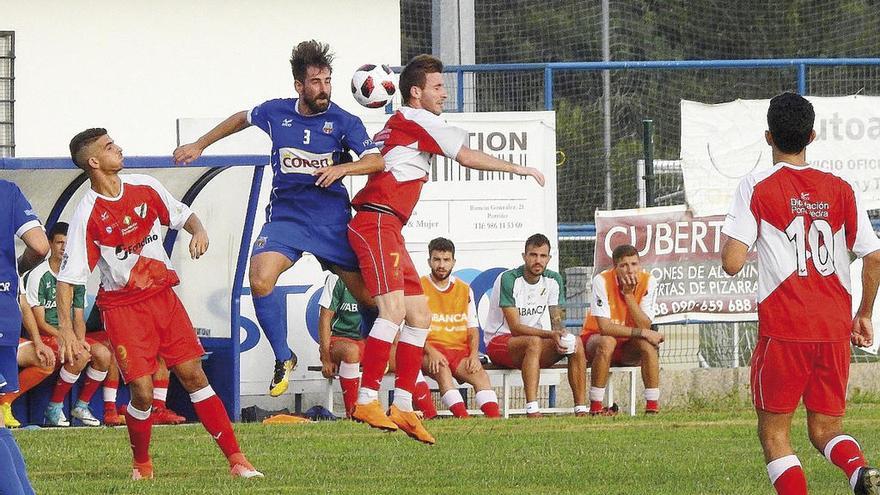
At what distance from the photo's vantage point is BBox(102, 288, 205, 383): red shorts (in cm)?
880

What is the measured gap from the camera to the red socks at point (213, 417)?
352 inches

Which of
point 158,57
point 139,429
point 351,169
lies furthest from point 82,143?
point 158,57

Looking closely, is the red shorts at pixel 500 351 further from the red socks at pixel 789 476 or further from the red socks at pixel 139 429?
the red socks at pixel 789 476

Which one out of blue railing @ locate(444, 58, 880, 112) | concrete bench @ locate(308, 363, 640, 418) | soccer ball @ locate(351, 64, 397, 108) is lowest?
concrete bench @ locate(308, 363, 640, 418)

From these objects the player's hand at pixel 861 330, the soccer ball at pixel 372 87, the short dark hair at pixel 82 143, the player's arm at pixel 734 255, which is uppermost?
the soccer ball at pixel 372 87

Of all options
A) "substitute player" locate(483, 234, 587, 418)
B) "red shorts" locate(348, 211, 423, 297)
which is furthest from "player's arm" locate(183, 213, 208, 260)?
"substitute player" locate(483, 234, 587, 418)

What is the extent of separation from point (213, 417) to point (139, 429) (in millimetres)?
420

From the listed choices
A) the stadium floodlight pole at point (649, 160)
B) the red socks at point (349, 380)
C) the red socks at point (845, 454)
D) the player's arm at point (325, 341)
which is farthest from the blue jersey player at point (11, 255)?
the stadium floodlight pole at point (649, 160)

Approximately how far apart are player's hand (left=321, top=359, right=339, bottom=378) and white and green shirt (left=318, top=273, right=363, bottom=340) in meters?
0.23

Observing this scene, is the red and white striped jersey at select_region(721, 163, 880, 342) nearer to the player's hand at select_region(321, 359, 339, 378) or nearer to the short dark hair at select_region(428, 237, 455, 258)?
the short dark hair at select_region(428, 237, 455, 258)

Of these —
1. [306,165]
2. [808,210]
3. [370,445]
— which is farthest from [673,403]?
[808,210]

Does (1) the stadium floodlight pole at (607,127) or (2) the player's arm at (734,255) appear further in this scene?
(1) the stadium floodlight pole at (607,127)

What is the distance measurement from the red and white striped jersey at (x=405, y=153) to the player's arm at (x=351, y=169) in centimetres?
18

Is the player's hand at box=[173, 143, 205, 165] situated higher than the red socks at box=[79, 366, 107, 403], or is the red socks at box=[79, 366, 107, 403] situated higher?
the player's hand at box=[173, 143, 205, 165]
